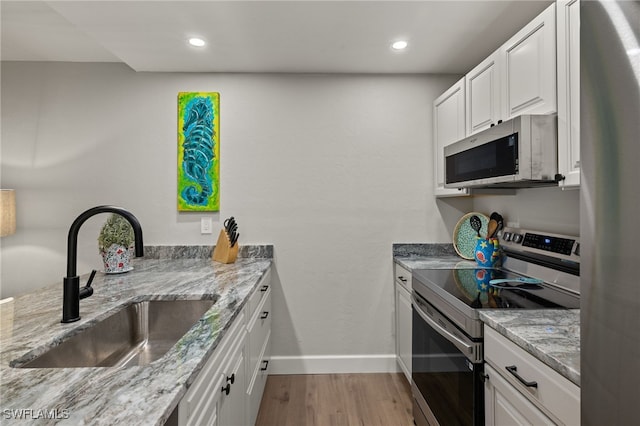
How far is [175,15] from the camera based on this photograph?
5.84ft

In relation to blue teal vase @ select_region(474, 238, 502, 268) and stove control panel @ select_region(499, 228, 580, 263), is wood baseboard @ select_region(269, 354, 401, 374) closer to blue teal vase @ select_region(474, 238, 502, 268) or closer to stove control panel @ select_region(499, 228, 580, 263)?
blue teal vase @ select_region(474, 238, 502, 268)

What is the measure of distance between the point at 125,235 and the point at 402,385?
226 centimetres

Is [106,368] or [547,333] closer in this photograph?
[106,368]

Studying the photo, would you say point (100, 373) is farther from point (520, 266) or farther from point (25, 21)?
point (25, 21)

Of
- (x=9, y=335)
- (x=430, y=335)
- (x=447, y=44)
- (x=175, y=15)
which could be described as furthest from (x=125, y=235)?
(x=447, y=44)

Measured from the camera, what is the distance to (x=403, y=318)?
231cm

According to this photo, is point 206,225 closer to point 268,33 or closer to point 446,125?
point 268,33

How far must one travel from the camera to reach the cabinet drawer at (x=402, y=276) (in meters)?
2.18

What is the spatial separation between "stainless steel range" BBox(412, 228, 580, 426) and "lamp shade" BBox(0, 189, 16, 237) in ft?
9.81

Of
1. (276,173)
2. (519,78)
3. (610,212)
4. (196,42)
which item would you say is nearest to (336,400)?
(276,173)

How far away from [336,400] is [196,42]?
2623mm

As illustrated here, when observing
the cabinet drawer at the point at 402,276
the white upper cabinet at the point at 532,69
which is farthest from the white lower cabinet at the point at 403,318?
the white upper cabinet at the point at 532,69

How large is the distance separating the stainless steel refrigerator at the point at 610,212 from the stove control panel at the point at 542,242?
1230 mm

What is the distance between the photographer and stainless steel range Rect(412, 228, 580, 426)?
1.26m
